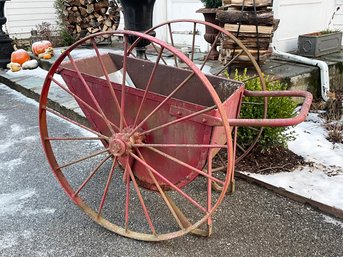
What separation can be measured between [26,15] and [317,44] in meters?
6.19

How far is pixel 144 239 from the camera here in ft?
6.43

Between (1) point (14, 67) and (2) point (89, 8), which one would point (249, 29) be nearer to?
(1) point (14, 67)

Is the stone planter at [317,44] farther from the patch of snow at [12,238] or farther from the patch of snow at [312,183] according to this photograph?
the patch of snow at [12,238]

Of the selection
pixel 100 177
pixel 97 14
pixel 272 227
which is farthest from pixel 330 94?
pixel 97 14

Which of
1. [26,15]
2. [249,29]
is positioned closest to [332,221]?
[249,29]

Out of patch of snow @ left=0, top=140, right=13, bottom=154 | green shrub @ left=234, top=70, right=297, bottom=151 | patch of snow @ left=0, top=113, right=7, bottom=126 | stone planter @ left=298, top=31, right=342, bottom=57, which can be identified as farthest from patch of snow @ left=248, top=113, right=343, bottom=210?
patch of snow @ left=0, top=113, right=7, bottom=126

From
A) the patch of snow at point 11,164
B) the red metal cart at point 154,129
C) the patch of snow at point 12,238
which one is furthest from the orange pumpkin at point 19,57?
the patch of snow at point 12,238

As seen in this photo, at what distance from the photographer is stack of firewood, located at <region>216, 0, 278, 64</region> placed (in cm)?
335

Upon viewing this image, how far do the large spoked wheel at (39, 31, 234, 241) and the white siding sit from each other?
20.3ft

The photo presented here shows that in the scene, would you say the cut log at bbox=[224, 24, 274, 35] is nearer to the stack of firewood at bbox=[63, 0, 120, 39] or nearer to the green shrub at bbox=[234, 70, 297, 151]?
the green shrub at bbox=[234, 70, 297, 151]

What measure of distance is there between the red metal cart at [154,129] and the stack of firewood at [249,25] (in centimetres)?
135

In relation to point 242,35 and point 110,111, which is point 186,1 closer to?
point 242,35

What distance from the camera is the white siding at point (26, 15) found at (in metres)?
7.68

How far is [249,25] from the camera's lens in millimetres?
3398
